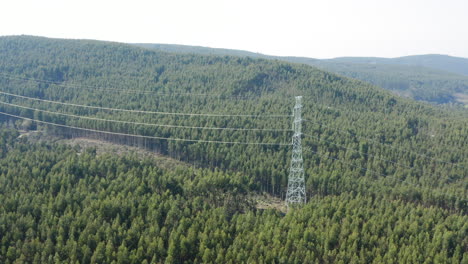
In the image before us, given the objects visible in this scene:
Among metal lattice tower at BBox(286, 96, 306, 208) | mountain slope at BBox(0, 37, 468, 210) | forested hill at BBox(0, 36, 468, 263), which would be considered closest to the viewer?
forested hill at BBox(0, 36, 468, 263)

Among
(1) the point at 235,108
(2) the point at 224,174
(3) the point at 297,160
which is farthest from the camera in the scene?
(1) the point at 235,108

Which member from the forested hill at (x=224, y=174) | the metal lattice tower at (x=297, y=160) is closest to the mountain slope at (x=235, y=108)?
the forested hill at (x=224, y=174)

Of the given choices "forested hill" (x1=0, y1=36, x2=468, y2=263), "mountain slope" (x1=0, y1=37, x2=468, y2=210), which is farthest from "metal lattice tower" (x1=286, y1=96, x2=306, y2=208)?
"mountain slope" (x1=0, y1=37, x2=468, y2=210)

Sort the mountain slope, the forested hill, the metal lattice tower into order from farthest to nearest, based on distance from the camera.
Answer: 1. the mountain slope
2. the metal lattice tower
3. the forested hill

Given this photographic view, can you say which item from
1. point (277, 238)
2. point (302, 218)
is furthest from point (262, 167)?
point (277, 238)

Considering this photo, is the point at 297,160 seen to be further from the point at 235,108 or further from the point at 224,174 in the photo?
the point at 235,108

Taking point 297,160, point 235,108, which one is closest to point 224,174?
point 297,160

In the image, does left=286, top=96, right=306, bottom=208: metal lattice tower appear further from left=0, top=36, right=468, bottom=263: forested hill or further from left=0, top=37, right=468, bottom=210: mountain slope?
left=0, top=37, right=468, bottom=210: mountain slope

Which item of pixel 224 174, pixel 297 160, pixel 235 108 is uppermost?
pixel 235 108
